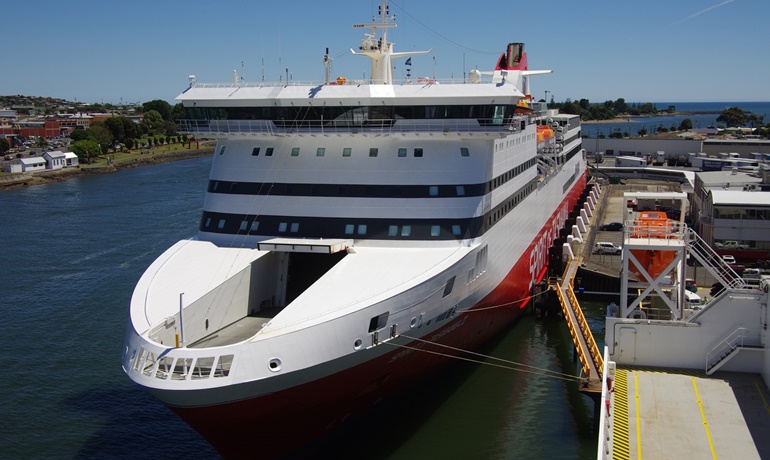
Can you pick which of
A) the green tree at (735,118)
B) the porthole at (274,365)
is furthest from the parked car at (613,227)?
the green tree at (735,118)

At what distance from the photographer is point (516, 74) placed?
3322cm

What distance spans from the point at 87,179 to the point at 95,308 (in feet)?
183

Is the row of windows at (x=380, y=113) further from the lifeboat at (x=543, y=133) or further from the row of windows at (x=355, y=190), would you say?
the lifeboat at (x=543, y=133)

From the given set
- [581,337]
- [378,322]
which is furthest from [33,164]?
[378,322]

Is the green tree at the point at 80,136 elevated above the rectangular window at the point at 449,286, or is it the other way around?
the green tree at the point at 80,136

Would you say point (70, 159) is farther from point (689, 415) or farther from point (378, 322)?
point (689, 415)

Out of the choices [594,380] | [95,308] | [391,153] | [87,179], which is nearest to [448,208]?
[391,153]

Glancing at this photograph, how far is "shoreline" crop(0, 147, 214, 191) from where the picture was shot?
74250 mm

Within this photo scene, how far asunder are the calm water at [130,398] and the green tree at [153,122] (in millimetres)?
97985

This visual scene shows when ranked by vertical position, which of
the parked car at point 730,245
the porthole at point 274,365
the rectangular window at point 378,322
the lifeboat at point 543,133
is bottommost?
the parked car at point 730,245

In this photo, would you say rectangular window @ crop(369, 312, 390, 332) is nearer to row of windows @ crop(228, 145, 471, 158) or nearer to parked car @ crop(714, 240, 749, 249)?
row of windows @ crop(228, 145, 471, 158)

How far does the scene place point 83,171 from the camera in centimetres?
8400

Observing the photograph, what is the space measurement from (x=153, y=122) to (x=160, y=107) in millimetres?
20124

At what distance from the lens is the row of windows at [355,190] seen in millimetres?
17984
